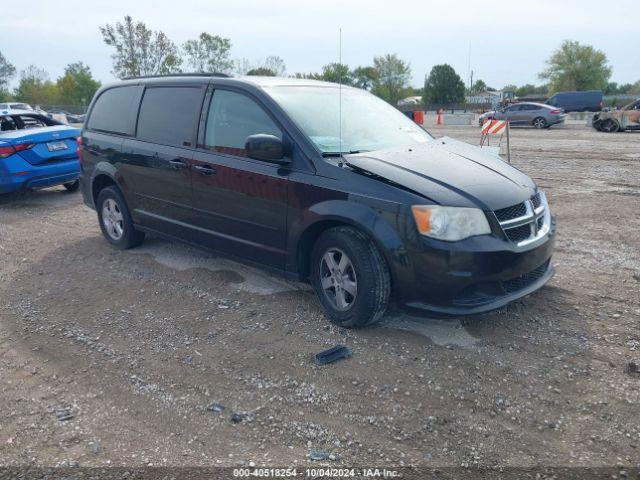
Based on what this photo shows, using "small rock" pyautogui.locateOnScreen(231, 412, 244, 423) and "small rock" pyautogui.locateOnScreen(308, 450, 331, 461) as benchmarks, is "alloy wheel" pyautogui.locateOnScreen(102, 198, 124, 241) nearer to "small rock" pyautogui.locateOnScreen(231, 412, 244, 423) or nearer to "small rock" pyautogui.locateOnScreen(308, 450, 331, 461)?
"small rock" pyautogui.locateOnScreen(231, 412, 244, 423)

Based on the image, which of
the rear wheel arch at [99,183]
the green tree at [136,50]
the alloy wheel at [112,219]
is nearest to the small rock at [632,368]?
the alloy wheel at [112,219]

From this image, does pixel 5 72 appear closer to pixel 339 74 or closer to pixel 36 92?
pixel 36 92

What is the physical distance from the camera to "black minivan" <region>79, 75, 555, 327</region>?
3666 mm

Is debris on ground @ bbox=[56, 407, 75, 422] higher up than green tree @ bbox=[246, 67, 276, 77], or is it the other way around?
green tree @ bbox=[246, 67, 276, 77]

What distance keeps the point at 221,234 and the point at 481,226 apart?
2366mm

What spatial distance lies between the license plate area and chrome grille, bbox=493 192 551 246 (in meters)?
7.89

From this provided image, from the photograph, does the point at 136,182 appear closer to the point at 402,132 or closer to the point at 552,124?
the point at 402,132

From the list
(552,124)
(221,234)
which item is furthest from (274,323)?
(552,124)

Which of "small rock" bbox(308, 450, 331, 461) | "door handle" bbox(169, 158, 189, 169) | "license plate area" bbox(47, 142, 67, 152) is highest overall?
"license plate area" bbox(47, 142, 67, 152)

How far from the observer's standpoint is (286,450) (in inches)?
113

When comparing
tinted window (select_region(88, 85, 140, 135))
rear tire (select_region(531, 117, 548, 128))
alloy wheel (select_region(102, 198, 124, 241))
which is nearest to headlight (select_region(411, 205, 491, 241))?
tinted window (select_region(88, 85, 140, 135))

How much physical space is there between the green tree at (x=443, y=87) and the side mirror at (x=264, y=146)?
226 ft

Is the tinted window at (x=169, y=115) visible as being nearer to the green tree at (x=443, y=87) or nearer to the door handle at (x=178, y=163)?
the door handle at (x=178, y=163)

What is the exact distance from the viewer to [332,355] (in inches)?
148
